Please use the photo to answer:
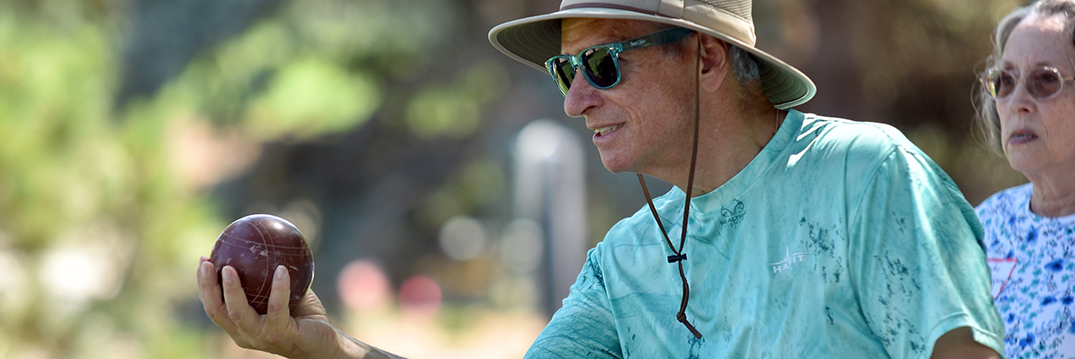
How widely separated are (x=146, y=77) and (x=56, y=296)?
182 inches

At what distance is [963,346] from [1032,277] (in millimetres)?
1042

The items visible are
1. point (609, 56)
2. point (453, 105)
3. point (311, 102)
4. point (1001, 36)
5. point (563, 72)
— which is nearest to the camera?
point (609, 56)

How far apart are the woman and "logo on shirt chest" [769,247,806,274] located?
94 cm

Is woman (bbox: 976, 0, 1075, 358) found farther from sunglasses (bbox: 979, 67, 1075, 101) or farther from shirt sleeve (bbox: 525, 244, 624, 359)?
shirt sleeve (bbox: 525, 244, 624, 359)

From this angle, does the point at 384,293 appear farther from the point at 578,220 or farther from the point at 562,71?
the point at 562,71

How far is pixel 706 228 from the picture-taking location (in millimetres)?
2199

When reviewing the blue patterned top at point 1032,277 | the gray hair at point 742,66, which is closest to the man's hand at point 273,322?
the gray hair at point 742,66

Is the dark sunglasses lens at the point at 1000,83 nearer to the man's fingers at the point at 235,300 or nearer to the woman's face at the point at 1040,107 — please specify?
the woman's face at the point at 1040,107

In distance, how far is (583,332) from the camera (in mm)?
2359

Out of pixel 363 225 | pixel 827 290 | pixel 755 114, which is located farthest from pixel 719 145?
pixel 363 225

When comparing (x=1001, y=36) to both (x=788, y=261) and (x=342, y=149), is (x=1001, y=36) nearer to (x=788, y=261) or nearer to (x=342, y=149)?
(x=788, y=261)

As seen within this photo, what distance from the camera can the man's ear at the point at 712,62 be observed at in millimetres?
2180

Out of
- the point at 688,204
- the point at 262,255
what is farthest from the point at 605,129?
the point at 262,255

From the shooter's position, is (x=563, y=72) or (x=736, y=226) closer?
(x=736, y=226)
